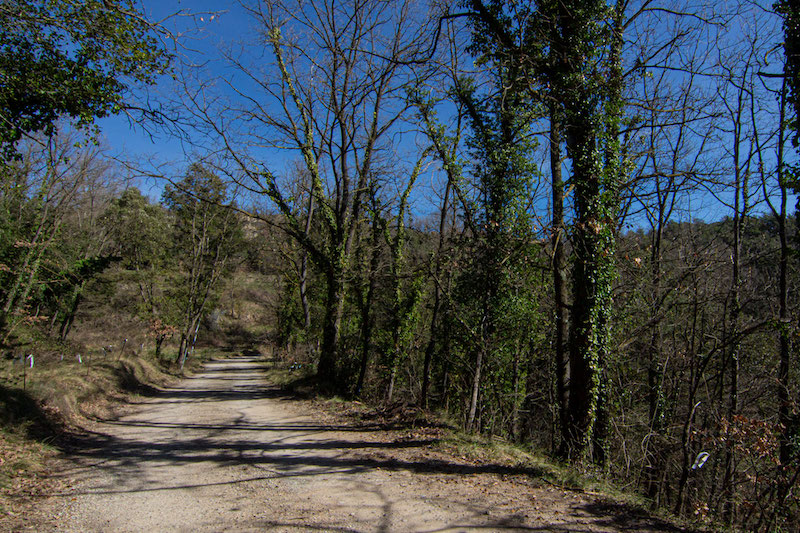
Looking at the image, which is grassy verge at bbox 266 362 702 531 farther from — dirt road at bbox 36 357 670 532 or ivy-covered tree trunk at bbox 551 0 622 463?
ivy-covered tree trunk at bbox 551 0 622 463

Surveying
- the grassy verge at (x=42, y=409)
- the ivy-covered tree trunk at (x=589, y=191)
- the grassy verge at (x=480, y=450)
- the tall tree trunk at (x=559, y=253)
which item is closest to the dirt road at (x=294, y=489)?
the grassy verge at (x=480, y=450)

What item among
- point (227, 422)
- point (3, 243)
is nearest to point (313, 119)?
point (227, 422)

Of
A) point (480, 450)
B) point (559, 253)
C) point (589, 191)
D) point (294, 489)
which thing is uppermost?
point (589, 191)

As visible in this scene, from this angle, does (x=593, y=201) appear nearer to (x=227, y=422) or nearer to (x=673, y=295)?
(x=673, y=295)

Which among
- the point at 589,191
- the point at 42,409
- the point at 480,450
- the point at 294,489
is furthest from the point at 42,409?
the point at 589,191

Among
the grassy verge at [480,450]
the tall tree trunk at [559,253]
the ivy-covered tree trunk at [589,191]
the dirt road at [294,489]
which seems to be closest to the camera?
the dirt road at [294,489]

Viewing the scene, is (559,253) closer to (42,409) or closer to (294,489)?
(294,489)

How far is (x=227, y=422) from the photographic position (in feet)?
32.5

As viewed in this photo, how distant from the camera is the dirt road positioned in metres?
4.38

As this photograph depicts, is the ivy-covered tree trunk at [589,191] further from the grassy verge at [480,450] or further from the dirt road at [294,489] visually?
the dirt road at [294,489]

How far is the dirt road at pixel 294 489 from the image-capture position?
438 cm

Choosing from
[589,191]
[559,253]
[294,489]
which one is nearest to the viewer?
[294,489]

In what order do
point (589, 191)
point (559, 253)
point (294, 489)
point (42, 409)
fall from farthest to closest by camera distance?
point (42, 409) → point (559, 253) → point (589, 191) → point (294, 489)

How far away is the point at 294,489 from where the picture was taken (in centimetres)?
539
